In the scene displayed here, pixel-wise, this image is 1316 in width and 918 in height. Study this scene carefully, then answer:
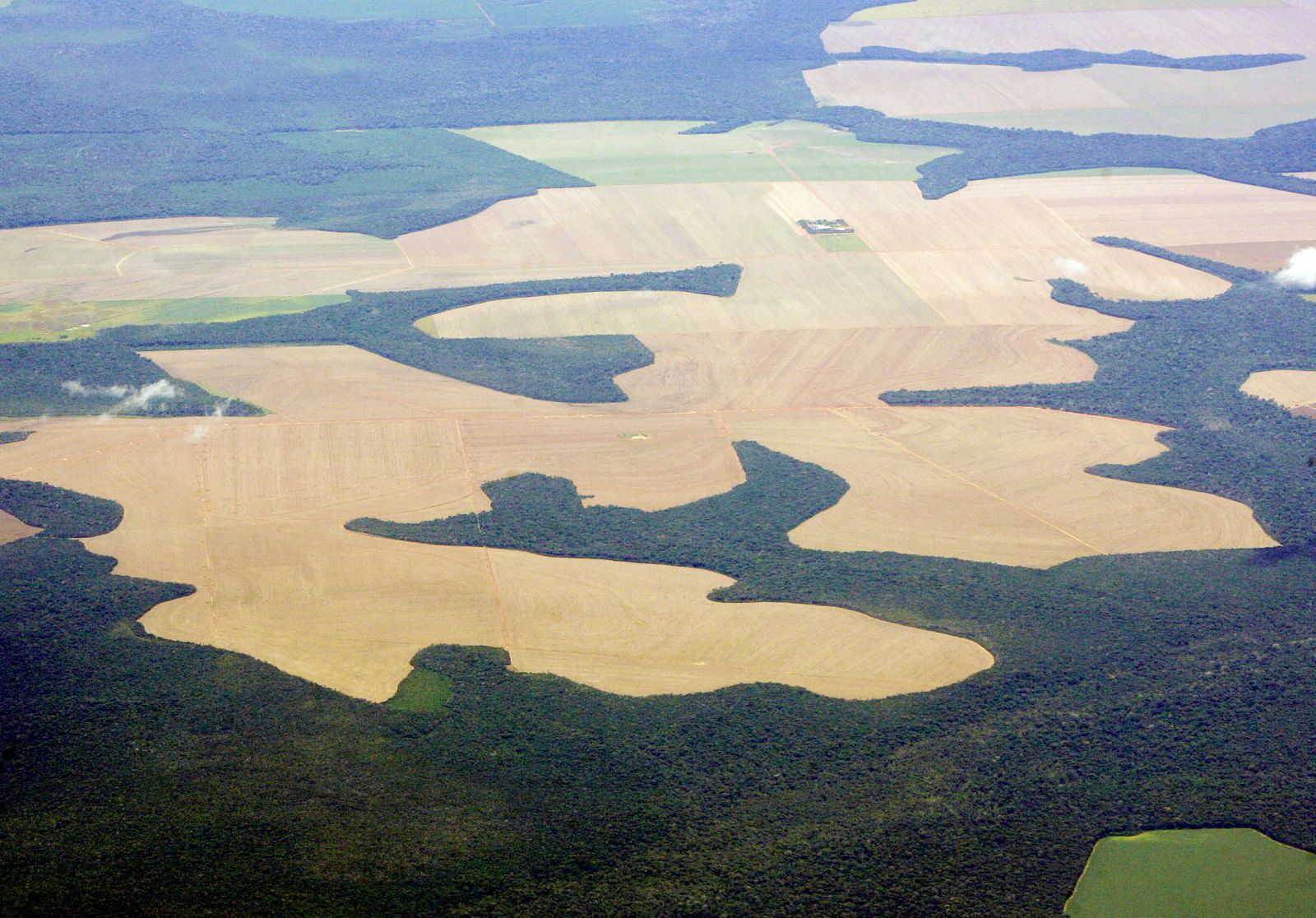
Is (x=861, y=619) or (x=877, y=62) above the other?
(x=877, y=62)

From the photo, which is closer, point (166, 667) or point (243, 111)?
point (166, 667)

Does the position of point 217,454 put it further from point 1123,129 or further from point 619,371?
point 1123,129

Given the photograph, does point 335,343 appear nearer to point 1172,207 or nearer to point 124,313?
point 124,313

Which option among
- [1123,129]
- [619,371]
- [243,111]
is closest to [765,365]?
[619,371]

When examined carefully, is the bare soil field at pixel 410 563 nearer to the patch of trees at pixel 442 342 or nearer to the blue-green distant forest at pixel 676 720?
the blue-green distant forest at pixel 676 720

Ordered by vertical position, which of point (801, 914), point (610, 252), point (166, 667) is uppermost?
point (610, 252)

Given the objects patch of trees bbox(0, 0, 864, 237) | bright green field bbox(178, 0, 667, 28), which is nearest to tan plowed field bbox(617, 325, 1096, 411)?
patch of trees bbox(0, 0, 864, 237)

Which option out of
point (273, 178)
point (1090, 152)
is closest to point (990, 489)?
point (1090, 152)
